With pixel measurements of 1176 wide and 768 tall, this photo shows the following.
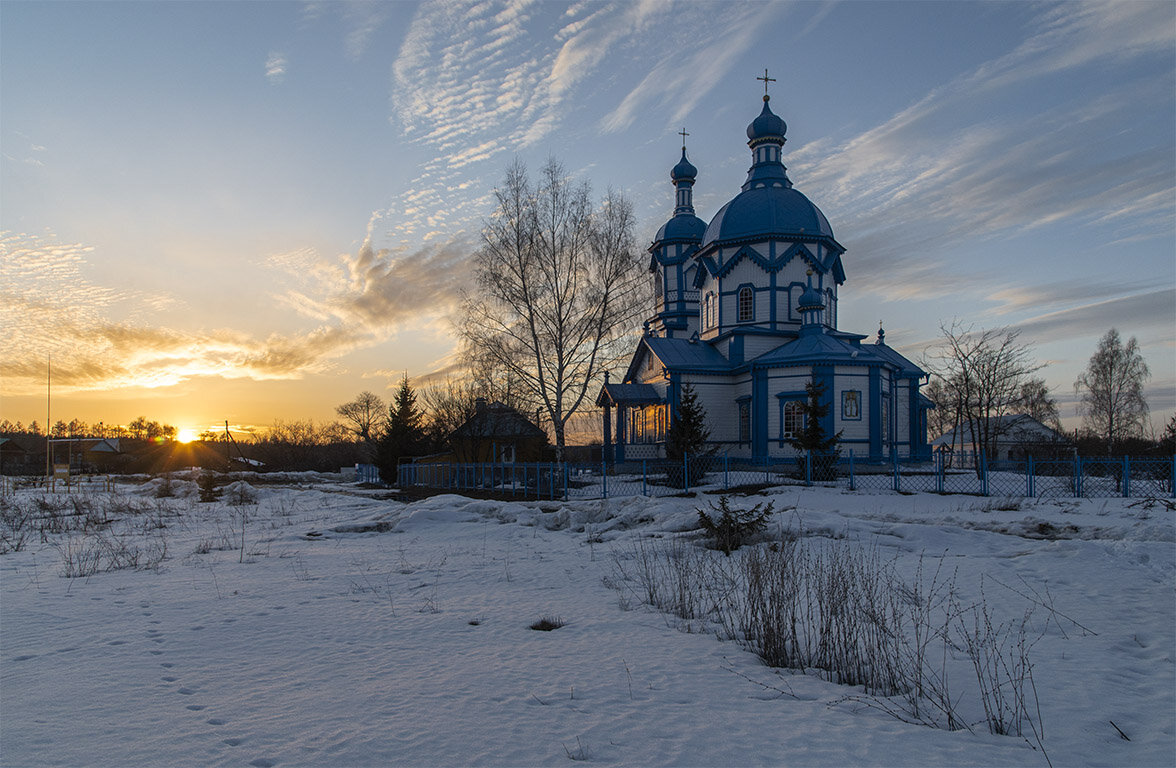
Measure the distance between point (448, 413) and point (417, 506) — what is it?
66.3 feet

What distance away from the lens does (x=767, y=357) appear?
26.1 m

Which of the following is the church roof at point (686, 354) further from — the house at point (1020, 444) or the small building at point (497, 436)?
the house at point (1020, 444)

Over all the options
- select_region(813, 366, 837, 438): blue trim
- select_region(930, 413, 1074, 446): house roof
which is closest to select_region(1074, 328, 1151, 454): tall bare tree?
select_region(930, 413, 1074, 446): house roof

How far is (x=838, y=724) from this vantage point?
3.89 metres

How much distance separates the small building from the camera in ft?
94.6

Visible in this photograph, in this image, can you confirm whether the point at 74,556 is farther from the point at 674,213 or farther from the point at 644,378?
the point at 674,213

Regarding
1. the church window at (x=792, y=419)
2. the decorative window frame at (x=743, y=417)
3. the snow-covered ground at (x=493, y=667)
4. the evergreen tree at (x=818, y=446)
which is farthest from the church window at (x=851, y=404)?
the snow-covered ground at (x=493, y=667)

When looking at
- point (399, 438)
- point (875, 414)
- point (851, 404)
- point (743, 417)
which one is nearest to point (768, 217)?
point (743, 417)

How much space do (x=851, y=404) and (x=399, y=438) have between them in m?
20.1

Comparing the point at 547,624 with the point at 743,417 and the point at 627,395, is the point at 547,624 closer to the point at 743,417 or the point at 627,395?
the point at 743,417

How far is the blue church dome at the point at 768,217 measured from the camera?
93.0 feet

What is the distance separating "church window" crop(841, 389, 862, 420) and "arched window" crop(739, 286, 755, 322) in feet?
17.8

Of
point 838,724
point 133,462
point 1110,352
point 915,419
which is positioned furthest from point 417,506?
point 133,462

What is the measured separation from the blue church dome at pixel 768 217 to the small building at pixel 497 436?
11.2m
